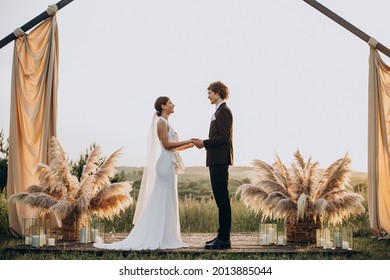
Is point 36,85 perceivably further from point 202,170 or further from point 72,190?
point 202,170

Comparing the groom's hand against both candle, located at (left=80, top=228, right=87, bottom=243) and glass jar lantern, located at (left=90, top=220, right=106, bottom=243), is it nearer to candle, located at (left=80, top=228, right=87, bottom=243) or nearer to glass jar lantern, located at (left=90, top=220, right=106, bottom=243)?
glass jar lantern, located at (left=90, top=220, right=106, bottom=243)

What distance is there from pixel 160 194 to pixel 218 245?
2.54ft

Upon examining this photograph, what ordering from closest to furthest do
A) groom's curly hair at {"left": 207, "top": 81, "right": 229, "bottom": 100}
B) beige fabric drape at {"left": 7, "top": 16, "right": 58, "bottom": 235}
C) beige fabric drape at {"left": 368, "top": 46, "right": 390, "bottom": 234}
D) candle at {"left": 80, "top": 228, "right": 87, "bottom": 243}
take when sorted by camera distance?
1. groom's curly hair at {"left": 207, "top": 81, "right": 229, "bottom": 100}
2. candle at {"left": 80, "top": 228, "right": 87, "bottom": 243}
3. beige fabric drape at {"left": 368, "top": 46, "right": 390, "bottom": 234}
4. beige fabric drape at {"left": 7, "top": 16, "right": 58, "bottom": 235}

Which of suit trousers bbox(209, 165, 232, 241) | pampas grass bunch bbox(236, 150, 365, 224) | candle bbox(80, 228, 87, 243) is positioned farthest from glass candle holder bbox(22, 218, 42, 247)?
pampas grass bunch bbox(236, 150, 365, 224)

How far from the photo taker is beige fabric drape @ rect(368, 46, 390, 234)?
20.9 ft

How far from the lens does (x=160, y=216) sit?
561 cm

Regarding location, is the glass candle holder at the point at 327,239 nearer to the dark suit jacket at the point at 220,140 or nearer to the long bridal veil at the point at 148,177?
the dark suit jacket at the point at 220,140

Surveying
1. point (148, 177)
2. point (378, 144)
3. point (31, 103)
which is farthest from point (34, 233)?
point (378, 144)

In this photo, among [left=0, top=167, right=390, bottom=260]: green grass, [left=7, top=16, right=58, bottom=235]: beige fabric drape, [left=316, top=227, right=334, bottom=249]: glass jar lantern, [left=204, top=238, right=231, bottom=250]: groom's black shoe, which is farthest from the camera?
[left=7, top=16, right=58, bottom=235]: beige fabric drape

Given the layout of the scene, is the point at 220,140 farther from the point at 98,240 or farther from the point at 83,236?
the point at 83,236

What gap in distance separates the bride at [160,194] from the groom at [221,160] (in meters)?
0.32

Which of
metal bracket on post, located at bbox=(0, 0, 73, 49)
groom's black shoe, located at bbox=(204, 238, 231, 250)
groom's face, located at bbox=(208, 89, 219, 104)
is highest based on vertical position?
metal bracket on post, located at bbox=(0, 0, 73, 49)

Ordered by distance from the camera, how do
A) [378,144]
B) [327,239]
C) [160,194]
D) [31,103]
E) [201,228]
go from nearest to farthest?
[327,239], [160,194], [378,144], [31,103], [201,228]

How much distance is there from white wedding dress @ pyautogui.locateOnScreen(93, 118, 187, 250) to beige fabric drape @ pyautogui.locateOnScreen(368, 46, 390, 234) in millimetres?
2228
